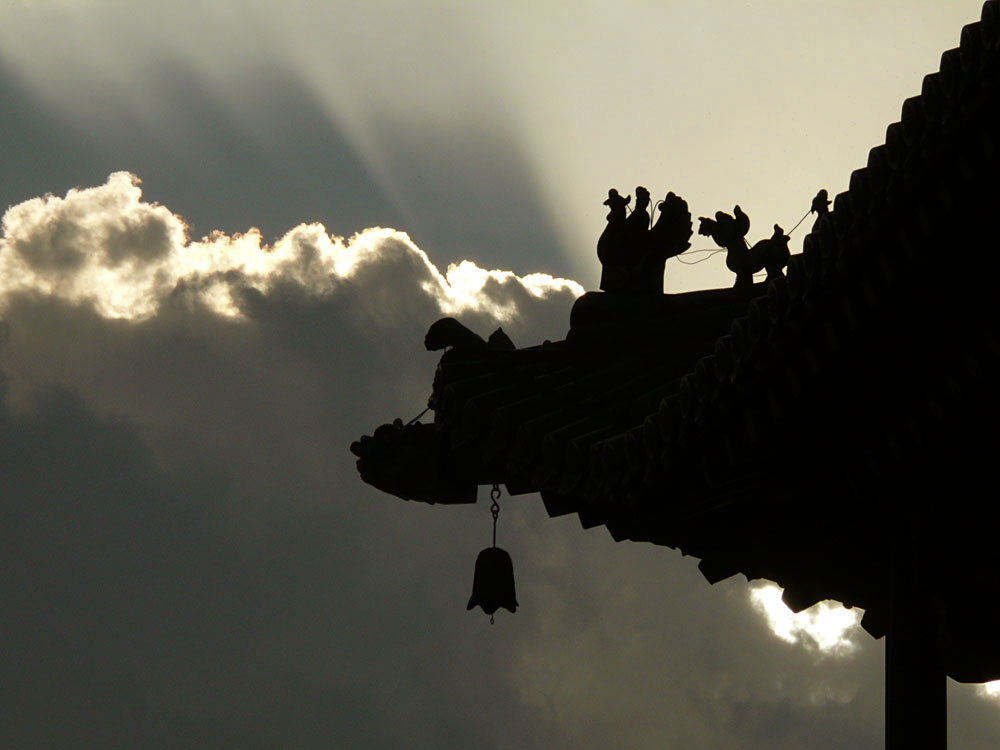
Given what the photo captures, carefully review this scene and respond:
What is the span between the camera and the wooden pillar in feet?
24.1

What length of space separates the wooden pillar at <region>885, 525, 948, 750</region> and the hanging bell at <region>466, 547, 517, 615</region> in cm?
441

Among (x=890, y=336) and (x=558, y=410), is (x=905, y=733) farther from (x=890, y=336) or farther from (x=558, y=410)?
(x=558, y=410)

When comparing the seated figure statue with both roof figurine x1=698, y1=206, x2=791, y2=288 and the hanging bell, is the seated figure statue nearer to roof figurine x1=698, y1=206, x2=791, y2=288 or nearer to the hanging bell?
roof figurine x1=698, y1=206, x2=791, y2=288

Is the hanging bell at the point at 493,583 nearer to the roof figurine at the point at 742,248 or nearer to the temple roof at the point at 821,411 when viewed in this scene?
the temple roof at the point at 821,411

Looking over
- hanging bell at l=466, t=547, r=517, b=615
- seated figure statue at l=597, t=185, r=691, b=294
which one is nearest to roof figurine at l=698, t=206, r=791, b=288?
seated figure statue at l=597, t=185, r=691, b=294

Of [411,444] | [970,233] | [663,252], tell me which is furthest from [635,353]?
[970,233]

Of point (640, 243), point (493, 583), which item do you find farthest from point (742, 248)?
point (493, 583)

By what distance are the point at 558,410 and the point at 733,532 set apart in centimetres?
142

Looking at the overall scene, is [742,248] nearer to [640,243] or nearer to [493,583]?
[640,243]

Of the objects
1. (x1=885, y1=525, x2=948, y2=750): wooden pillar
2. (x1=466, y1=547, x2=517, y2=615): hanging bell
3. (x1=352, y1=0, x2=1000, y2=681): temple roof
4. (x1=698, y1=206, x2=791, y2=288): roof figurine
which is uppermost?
(x1=698, y1=206, x2=791, y2=288): roof figurine

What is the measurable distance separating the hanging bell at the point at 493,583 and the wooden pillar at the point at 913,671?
14.5ft

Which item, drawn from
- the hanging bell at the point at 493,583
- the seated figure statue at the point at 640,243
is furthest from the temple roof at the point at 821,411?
the hanging bell at the point at 493,583

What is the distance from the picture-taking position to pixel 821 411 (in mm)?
6930

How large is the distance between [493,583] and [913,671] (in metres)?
4.61
